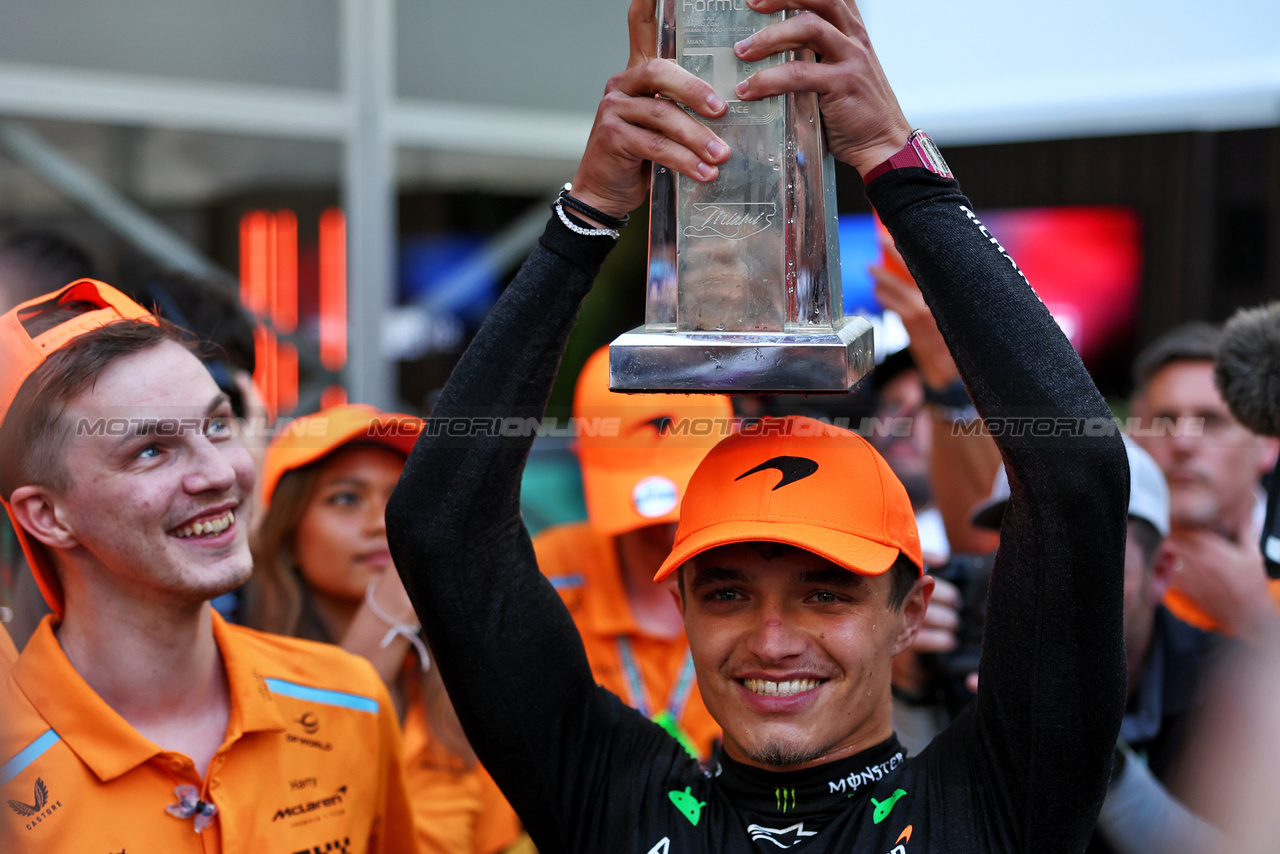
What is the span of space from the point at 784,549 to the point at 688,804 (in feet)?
1.31

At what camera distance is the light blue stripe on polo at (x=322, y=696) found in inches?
79.5

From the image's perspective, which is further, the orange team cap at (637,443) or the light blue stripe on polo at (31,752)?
the orange team cap at (637,443)

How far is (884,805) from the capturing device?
157cm

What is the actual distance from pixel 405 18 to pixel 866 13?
2.53 m

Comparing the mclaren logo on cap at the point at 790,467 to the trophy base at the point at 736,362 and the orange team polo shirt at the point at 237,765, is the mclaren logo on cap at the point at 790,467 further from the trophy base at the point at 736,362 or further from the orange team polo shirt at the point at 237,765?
the orange team polo shirt at the point at 237,765

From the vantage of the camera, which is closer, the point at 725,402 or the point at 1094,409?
the point at 1094,409

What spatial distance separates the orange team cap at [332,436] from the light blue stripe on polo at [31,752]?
104 cm

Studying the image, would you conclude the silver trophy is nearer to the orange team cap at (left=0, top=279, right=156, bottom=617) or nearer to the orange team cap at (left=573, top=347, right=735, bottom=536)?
the orange team cap at (left=0, top=279, right=156, bottom=617)

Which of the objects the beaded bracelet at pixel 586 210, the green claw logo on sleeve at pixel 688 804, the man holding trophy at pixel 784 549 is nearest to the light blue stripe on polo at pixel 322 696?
the man holding trophy at pixel 784 549

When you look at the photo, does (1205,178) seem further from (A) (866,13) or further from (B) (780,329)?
(B) (780,329)

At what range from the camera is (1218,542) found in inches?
113

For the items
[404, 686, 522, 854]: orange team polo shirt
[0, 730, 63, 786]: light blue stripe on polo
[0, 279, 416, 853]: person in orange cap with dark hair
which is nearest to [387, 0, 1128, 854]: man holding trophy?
[0, 279, 416, 853]: person in orange cap with dark hair

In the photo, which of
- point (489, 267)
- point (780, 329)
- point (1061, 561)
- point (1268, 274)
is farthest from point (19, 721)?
point (1268, 274)

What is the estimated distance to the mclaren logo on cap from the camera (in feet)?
5.41
